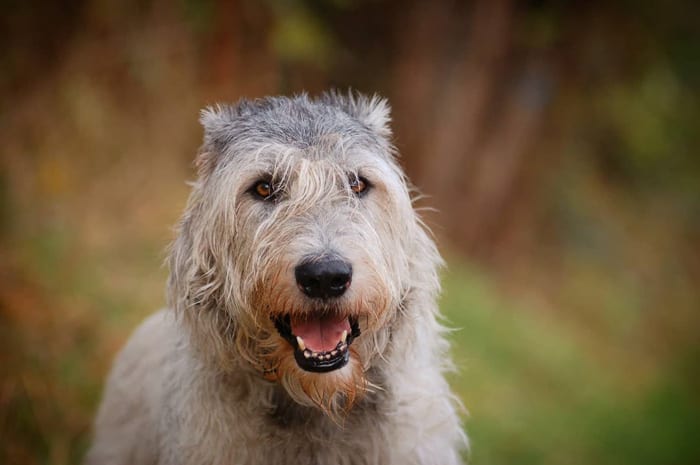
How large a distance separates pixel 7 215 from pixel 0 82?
152 cm

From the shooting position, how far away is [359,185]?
3588 millimetres

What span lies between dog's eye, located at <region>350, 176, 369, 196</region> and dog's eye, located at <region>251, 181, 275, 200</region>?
14.5 inches

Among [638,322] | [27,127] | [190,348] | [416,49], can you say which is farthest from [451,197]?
[190,348]

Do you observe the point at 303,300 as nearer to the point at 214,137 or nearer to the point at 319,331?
the point at 319,331

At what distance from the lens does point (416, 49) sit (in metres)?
12.0

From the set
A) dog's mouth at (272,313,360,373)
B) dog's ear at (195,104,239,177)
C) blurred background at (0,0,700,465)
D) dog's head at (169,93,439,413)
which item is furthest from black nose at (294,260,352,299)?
blurred background at (0,0,700,465)

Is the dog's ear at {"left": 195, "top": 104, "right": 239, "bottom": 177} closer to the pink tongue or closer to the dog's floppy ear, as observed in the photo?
the dog's floppy ear

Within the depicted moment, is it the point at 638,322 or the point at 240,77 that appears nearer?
the point at 240,77

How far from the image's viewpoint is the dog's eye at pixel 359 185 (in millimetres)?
3572

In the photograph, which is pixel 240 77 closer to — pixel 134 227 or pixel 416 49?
pixel 134 227

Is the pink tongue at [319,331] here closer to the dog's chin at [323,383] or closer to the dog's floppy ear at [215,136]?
the dog's chin at [323,383]

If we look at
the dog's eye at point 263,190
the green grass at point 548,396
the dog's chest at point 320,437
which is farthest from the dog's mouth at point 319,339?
the green grass at point 548,396

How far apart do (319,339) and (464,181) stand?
9.31 meters

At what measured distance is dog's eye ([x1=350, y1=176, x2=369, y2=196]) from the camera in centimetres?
357
